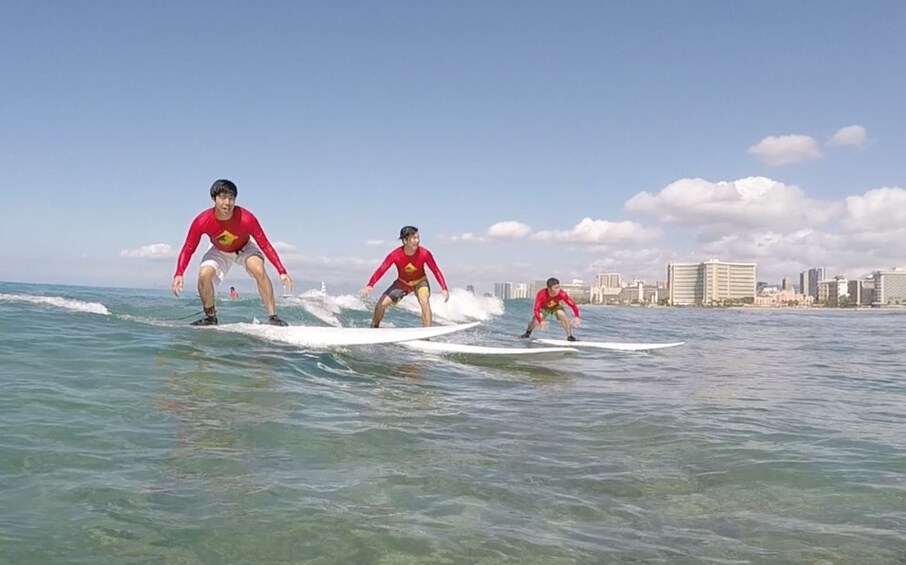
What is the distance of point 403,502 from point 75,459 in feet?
6.44

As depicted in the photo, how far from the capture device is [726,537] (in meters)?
2.86

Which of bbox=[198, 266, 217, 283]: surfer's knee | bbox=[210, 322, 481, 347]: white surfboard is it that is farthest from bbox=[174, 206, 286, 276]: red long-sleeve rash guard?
bbox=[210, 322, 481, 347]: white surfboard

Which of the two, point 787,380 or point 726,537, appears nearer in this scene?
point 726,537

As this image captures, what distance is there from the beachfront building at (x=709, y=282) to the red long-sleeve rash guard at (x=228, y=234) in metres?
185

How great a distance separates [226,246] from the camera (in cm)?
909

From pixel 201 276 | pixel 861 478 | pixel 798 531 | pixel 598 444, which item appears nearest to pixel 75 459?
pixel 598 444

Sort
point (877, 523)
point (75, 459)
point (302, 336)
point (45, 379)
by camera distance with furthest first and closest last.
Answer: point (302, 336), point (45, 379), point (75, 459), point (877, 523)

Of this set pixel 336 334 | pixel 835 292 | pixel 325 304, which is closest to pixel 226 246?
pixel 336 334

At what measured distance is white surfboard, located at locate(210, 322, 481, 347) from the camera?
945 centimetres

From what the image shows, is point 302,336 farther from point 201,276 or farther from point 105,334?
point 105,334

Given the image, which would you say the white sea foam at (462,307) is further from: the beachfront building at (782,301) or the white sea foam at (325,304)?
the beachfront building at (782,301)

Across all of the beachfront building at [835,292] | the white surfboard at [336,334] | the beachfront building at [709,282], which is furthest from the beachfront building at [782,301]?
the white surfboard at [336,334]

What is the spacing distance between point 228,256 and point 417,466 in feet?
21.2

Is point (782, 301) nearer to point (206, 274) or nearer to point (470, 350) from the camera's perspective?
point (470, 350)
